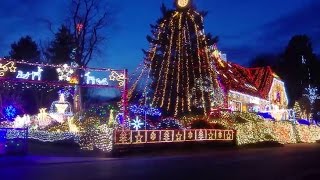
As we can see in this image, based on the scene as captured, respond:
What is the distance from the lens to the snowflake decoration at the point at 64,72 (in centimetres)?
2783

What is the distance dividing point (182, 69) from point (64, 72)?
1355 cm

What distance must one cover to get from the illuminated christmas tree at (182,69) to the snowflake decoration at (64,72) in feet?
35.4

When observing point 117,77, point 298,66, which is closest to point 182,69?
point 117,77

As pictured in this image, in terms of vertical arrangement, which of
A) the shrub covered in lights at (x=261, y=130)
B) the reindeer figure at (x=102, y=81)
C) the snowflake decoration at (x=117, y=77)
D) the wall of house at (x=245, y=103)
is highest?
the snowflake decoration at (x=117, y=77)

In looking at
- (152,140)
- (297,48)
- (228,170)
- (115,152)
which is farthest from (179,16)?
(297,48)

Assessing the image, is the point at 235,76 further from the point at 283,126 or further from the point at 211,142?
the point at 211,142

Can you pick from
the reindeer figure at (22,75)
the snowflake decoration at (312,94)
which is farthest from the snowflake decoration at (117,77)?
the snowflake decoration at (312,94)

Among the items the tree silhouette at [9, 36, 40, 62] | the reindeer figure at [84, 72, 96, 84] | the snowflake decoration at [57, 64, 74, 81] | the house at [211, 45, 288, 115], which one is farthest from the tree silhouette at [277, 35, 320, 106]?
the snowflake decoration at [57, 64, 74, 81]

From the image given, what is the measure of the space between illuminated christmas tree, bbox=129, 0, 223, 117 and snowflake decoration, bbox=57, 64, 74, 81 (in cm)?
1078

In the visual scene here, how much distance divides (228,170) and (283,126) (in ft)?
95.5

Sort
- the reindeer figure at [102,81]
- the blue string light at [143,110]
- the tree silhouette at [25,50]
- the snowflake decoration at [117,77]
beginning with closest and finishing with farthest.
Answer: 1. the reindeer figure at [102,81]
2. the snowflake decoration at [117,77]
3. the blue string light at [143,110]
4. the tree silhouette at [25,50]

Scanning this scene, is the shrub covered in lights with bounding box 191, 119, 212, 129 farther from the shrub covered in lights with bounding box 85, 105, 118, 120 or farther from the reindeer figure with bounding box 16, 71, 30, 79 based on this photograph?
the reindeer figure with bounding box 16, 71, 30, 79

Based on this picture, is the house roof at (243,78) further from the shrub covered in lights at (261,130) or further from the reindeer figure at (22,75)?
the reindeer figure at (22,75)

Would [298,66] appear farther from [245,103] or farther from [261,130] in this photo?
[261,130]
